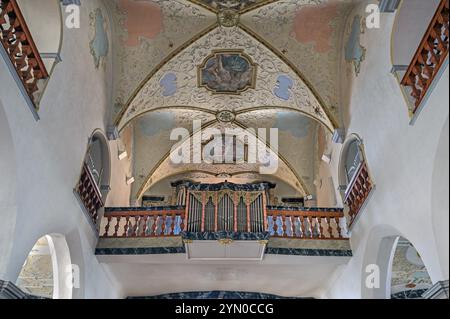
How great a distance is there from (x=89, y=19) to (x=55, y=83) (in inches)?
87.9

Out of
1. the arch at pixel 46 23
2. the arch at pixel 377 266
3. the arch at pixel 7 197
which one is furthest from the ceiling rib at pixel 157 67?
the arch at pixel 377 266

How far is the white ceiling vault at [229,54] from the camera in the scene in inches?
407

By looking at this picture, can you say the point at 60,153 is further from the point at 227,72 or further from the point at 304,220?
the point at 304,220

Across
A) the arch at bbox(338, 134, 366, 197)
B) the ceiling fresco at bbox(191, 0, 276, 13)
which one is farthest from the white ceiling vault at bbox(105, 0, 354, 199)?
the arch at bbox(338, 134, 366, 197)

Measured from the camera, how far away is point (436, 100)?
5.75m

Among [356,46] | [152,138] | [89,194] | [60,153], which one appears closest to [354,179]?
[356,46]

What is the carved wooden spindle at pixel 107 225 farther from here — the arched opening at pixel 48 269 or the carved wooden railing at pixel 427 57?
the carved wooden railing at pixel 427 57

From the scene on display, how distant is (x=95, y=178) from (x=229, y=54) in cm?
458

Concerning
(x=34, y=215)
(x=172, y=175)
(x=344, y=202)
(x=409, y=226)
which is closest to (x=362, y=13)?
(x=344, y=202)

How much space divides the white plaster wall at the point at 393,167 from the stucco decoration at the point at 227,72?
10.1ft

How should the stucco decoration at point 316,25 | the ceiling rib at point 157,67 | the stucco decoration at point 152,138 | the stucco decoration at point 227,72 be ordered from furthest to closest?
the stucco decoration at point 152,138 < the stucco decoration at point 227,72 < the ceiling rib at point 157,67 < the stucco decoration at point 316,25

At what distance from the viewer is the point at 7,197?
6.17 metres

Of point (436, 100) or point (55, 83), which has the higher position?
point (55, 83)

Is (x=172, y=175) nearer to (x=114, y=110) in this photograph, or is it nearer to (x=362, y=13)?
(x=114, y=110)
